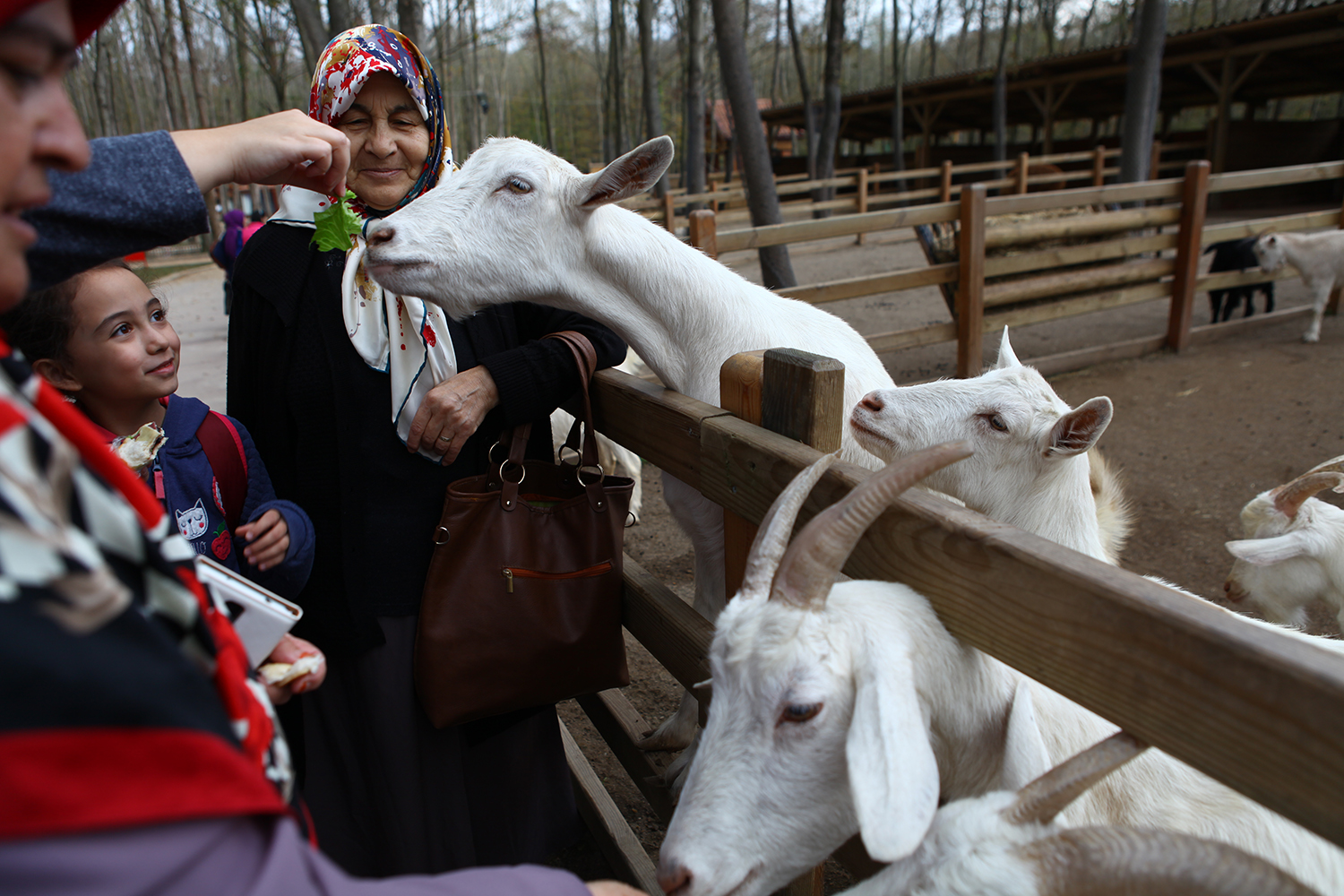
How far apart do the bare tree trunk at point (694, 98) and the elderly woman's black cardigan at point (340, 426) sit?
13584mm

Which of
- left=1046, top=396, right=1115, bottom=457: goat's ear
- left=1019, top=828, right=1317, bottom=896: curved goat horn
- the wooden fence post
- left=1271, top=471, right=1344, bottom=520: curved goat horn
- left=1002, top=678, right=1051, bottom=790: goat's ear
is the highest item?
the wooden fence post

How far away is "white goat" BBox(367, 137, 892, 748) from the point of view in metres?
2.24

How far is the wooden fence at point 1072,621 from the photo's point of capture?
0.76 meters

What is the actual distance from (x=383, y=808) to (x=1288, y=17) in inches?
771

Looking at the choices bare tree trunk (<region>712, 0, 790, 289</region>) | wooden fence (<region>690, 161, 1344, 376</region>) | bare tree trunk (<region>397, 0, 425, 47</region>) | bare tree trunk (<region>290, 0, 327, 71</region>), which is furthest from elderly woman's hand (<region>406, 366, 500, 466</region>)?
bare tree trunk (<region>290, 0, 327, 71</region>)

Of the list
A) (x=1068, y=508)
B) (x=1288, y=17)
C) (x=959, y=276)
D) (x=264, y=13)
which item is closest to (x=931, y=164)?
(x=1288, y=17)

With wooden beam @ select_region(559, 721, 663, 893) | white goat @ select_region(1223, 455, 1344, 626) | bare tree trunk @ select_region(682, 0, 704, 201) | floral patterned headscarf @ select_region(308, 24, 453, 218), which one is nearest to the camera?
floral patterned headscarf @ select_region(308, 24, 453, 218)

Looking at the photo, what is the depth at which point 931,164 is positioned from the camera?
2728 cm

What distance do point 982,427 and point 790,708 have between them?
133 centimetres

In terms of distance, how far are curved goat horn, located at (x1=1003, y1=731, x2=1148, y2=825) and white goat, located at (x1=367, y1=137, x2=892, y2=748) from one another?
1358 mm

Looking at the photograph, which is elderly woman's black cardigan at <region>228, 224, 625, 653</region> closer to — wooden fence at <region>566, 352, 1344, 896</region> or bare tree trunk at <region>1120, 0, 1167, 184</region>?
wooden fence at <region>566, 352, 1344, 896</region>

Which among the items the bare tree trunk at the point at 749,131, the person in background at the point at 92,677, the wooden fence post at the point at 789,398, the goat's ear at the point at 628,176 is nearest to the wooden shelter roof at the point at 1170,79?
the bare tree trunk at the point at 749,131

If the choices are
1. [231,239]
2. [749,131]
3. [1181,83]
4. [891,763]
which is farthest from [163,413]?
[1181,83]

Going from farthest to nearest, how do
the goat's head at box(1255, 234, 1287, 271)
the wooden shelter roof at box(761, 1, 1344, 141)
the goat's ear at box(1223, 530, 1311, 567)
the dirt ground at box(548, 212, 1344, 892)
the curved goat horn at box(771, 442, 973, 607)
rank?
1. the wooden shelter roof at box(761, 1, 1344, 141)
2. the goat's head at box(1255, 234, 1287, 271)
3. the dirt ground at box(548, 212, 1344, 892)
4. the goat's ear at box(1223, 530, 1311, 567)
5. the curved goat horn at box(771, 442, 973, 607)
